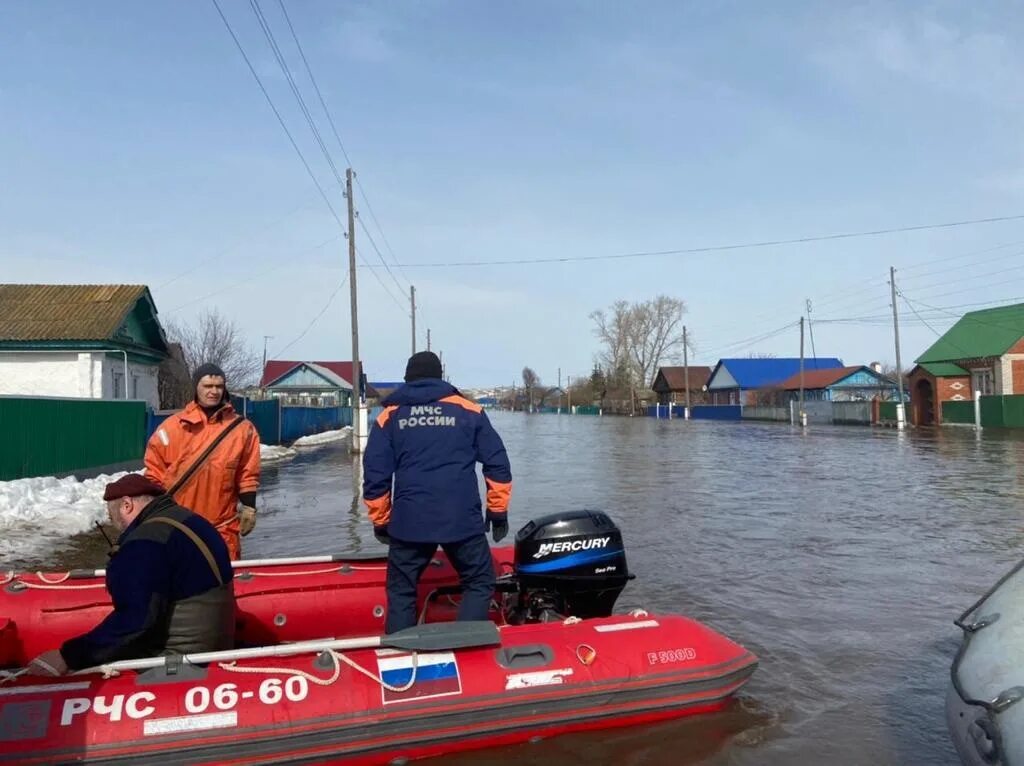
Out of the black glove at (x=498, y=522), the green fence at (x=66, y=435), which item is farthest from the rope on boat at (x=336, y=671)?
the green fence at (x=66, y=435)

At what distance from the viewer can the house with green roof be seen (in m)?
37.6

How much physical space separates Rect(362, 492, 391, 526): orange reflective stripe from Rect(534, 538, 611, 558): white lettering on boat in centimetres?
116

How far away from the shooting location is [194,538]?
11.2 ft

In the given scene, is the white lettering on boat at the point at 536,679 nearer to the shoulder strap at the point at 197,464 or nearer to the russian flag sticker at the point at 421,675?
the russian flag sticker at the point at 421,675

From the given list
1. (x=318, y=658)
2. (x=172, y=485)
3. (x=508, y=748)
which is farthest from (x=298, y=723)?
(x=172, y=485)

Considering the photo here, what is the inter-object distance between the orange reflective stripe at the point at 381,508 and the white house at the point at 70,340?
1795 centimetres

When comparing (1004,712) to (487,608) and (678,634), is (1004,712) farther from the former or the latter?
(487,608)

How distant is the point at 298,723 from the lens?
350cm

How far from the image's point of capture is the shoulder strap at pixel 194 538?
11.0 feet

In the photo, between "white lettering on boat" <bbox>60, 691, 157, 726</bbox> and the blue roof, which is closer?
"white lettering on boat" <bbox>60, 691, 157, 726</bbox>

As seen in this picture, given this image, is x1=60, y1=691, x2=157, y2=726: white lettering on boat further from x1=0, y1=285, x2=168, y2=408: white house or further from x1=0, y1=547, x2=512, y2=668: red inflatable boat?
x1=0, y1=285, x2=168, y2=408: white house

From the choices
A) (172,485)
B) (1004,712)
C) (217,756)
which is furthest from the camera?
(172,485)

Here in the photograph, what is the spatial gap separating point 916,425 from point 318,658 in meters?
43.9

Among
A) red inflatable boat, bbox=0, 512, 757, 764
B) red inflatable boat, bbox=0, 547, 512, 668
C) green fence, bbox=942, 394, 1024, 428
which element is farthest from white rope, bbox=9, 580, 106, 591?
green fence, bbox=942, 394, 1024, 428
